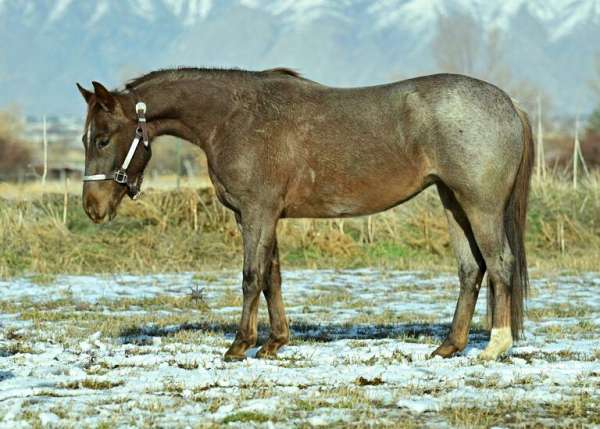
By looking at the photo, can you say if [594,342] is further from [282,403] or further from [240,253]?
[240,253]

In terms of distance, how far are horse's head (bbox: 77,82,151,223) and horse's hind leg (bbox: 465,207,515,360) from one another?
261 cm

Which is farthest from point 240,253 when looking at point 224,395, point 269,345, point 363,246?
point 224,395

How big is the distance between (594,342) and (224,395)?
3589 millimetres

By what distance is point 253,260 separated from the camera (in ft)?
27.1

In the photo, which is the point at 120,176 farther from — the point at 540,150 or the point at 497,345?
the point at 540,150

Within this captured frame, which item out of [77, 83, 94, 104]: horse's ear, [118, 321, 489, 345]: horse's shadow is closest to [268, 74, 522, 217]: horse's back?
[118, 321, 489, 345]: horse's shadow

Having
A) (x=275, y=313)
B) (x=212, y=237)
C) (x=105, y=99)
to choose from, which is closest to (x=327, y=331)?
(x=275, y=313)

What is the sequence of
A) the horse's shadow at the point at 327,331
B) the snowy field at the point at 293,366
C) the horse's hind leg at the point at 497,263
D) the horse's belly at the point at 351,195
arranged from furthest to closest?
1. the horse's shadow at the point at 327,331
2. the horse's belly at the point at 351,195
3. the horse's hind leg at the point at 497,263
4. the snowy field at the point at 293,366

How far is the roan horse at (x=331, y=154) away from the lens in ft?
26.5

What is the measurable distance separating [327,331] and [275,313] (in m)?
1.17

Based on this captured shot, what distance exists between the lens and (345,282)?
551 inches

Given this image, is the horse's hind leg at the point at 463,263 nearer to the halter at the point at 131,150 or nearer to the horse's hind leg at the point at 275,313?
the horse's hind leg at the point at 275,313

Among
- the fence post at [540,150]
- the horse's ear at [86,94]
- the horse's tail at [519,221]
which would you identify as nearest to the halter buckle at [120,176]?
the horse's ear at [86,94]

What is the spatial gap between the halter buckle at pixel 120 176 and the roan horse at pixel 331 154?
0.04ft
